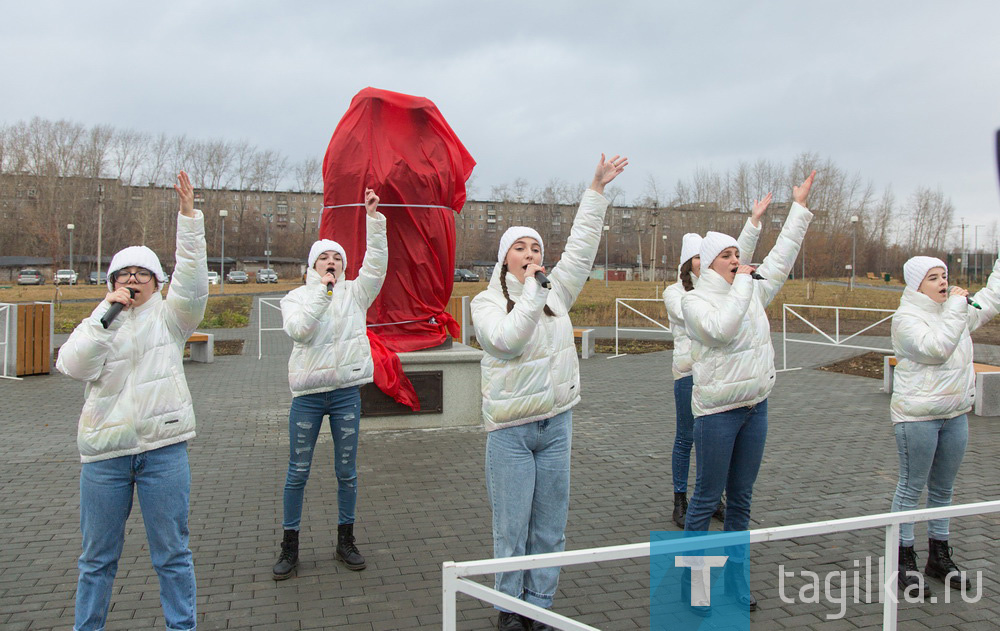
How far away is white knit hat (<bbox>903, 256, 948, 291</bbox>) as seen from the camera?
4.15 meters

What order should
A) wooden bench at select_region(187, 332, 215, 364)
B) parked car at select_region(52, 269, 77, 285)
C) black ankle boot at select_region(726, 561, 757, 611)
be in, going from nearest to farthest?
black ankle boot at select_region(726, 561, 757, 611), wooden bench at select_region(187, 332, 215, 364), parked car at select_region(52, 269, 77, 285)

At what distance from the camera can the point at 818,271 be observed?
61.6m

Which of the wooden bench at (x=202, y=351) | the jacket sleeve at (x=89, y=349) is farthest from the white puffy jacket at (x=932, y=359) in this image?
the wooden bench at (x=202, y=351)

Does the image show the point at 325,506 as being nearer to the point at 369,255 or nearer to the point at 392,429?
the point at 369,255

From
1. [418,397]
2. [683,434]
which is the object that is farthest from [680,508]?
[418,397]

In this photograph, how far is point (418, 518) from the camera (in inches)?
207

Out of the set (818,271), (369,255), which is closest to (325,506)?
(369,255)

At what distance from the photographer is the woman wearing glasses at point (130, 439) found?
120 inches

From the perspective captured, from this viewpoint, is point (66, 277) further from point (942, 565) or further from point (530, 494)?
point (942, 565)

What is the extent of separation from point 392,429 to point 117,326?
5253 millimetres

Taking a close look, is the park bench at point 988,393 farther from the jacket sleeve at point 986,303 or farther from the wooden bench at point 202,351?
the wooden bench at point 202,351

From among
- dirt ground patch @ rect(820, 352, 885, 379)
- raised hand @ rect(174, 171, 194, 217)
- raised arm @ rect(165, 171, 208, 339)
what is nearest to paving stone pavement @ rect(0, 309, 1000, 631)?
raised arm @ rect(165, 171, 208, 339)

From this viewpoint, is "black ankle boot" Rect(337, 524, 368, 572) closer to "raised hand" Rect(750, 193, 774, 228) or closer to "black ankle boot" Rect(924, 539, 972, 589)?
"raised hand" Rect(750, 193, 774, 228)

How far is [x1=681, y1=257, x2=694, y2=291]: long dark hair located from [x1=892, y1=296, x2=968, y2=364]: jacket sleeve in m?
1.23
